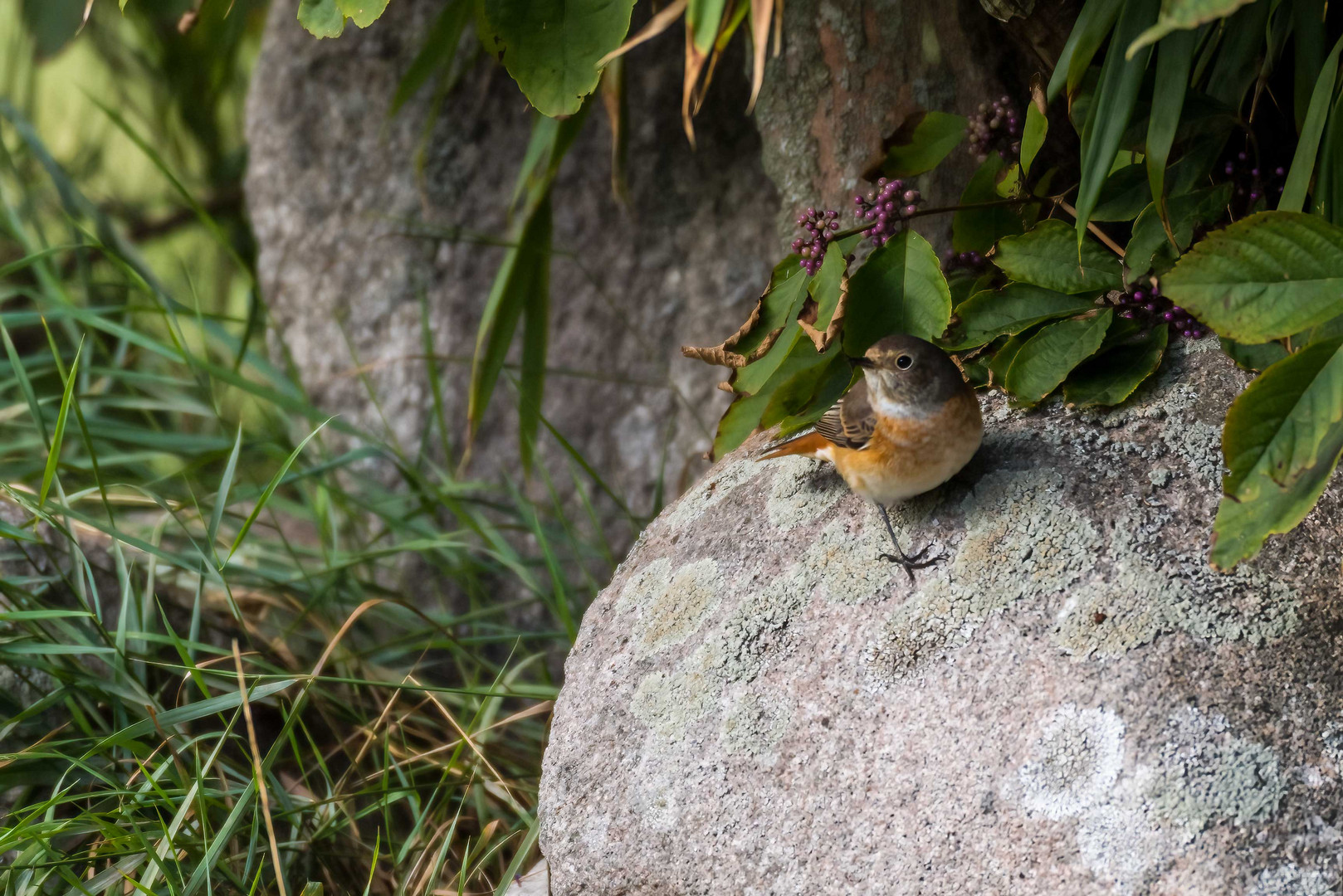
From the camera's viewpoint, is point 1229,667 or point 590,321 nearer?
point 1229,667

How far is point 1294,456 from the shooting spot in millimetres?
1620

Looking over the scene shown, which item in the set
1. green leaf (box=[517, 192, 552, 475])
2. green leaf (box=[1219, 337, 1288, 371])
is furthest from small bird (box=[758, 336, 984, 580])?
green leaf (box=[517, 192, 552, 475])

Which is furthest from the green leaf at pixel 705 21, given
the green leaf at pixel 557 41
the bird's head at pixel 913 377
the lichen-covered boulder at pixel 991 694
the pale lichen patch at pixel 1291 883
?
the pale lichen patch at pixel 1291 883

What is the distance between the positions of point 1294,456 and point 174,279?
5.42 metres

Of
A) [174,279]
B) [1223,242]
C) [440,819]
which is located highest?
[174,279]

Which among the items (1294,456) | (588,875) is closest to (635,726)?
(588,875)

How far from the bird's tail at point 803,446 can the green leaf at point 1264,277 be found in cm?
70

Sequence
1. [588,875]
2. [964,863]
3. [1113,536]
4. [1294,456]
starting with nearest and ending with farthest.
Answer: [1294,456], [964,863], [1113,536], [588,875]

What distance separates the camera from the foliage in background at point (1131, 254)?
1.68 meters

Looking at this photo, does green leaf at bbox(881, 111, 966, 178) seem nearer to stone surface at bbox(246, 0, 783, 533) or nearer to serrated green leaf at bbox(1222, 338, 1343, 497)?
serrated green leaf at bbox(1222, 338, 1343, 497)

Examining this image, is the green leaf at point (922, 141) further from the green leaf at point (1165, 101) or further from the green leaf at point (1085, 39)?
the green leaf at point (1165, 101)

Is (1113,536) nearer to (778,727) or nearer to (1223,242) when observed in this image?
(1223,242)

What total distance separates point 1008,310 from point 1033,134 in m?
0.36

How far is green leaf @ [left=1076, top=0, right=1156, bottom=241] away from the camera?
6.48 ft
